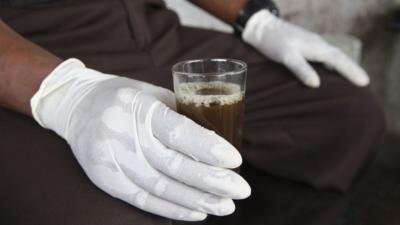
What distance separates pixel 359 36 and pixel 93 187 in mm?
1525

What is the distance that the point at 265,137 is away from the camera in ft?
3.09

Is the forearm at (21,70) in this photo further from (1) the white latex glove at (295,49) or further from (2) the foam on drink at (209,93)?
(1) the white latex glove at (295,49)

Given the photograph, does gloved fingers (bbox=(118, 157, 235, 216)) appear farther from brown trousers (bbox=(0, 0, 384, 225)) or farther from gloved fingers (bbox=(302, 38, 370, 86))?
gloved fingers (bbox=(302, 38, 370, 86))

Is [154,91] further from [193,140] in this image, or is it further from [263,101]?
[263,101]

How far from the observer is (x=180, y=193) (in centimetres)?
58

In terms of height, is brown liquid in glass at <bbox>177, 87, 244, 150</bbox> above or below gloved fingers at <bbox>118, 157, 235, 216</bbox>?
above

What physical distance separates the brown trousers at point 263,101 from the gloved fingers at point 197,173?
31 cm

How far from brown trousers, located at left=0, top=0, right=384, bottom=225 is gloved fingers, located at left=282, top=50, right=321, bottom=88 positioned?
16 mm

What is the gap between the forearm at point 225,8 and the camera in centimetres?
112

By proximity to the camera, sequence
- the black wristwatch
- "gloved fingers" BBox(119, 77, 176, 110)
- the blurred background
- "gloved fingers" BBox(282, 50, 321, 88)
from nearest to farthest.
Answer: "gloved fingers" BBox(119, 77, 176, 110) → "gloved fingers" BBox(282, 50, 321, 88) → the black wristwatch → the blurred background

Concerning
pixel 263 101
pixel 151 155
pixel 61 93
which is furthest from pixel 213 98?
pixel 263 101

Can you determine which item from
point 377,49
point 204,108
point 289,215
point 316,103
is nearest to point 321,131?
point 316,103

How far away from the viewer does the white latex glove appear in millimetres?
990

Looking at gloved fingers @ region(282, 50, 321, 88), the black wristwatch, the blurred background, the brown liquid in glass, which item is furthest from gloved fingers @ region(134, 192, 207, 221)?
the blurred background
